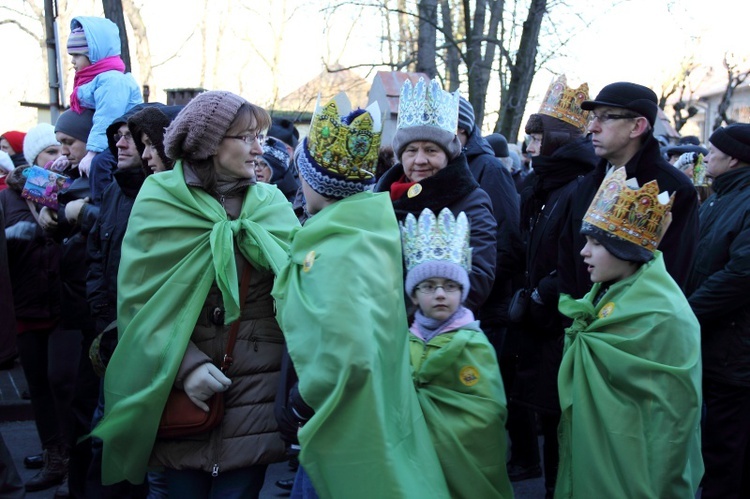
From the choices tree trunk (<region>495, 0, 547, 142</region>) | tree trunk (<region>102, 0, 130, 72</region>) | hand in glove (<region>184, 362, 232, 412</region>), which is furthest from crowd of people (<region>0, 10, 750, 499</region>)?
tree trunk (<region>495, 0, 547, 142</region>)

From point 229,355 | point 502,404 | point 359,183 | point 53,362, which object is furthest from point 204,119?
point 53,362

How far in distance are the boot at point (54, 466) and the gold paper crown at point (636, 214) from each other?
395 centimetres

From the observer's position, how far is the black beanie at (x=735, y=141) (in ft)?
17.7

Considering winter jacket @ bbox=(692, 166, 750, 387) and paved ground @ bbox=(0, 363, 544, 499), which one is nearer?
winter jacket @ bbox=(692, 166, 750, 387)

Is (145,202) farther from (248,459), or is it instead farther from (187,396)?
(248,459)

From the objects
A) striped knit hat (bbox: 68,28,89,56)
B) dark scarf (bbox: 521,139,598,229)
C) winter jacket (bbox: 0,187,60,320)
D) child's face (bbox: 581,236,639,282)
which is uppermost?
striped knit hat (bbox: 68,28,89,56)

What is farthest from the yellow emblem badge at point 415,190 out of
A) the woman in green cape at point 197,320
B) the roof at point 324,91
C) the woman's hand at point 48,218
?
the roof at point 324,91

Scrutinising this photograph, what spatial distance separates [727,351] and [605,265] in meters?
1.55

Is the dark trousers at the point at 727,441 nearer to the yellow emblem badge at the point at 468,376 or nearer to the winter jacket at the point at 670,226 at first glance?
the winter jacket at the point at 670,226

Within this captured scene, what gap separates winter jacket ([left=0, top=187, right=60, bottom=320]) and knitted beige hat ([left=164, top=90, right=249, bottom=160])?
8.99 feet

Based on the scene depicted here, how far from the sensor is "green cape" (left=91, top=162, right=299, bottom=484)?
3350 millimetres

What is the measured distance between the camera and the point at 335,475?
293 centimetres

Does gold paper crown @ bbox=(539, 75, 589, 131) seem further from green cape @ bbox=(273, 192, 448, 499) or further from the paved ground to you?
green cape @ bbox=(273, 192, 448, 499)

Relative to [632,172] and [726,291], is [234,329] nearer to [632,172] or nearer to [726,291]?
[632,172]
